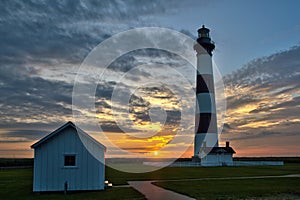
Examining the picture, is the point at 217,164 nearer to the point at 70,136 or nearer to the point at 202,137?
the point at 202,137

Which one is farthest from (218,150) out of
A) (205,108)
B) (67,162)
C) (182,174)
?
(67,162)

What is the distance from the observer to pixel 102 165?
2020 centimetres

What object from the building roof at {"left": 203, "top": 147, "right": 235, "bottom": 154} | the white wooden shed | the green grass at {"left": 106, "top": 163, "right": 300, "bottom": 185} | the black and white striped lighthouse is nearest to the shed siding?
the white wooden shed

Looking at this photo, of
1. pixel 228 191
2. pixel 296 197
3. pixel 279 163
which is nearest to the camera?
pixel 296 197

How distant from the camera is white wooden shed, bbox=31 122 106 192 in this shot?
19203 mm

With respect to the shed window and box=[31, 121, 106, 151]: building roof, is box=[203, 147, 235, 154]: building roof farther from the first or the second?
the shed window

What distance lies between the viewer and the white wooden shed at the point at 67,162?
1920cm

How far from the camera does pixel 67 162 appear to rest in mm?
19594

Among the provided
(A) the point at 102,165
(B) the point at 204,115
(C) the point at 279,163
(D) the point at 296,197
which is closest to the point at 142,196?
(A) the point at 102,165

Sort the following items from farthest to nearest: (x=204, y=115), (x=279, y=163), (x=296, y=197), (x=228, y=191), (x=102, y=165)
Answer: (x=279, y=163) < (x=204, y=115) < (x=102, y=165) < (x=228, y=191) < (x=296, y=197)

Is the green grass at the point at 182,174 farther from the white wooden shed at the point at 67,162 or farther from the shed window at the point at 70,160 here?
the shed window at the point at 70,160

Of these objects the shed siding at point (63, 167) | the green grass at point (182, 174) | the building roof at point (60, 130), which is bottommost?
the green grass at point (182, 174)

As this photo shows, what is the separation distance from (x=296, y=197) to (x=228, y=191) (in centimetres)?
350

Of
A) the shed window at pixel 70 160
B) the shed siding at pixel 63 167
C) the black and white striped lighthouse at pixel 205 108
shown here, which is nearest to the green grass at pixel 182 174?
the shed siding at pixel 63 167
